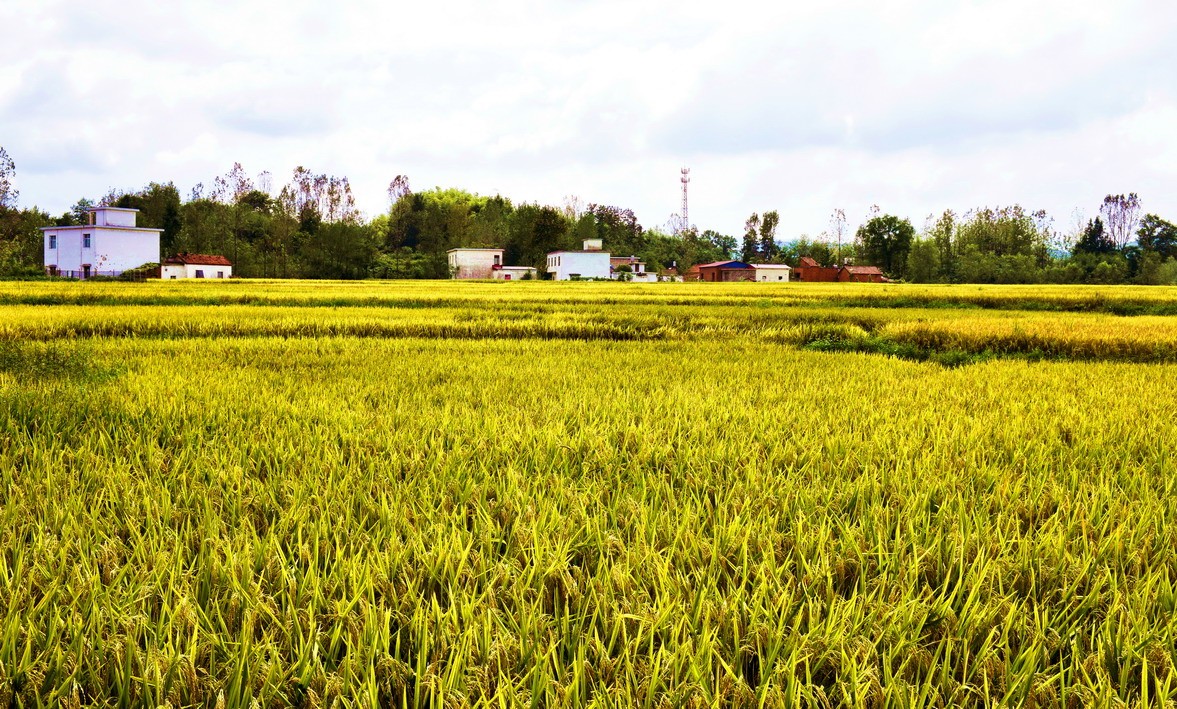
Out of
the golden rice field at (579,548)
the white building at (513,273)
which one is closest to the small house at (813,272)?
the white building at (513,273)

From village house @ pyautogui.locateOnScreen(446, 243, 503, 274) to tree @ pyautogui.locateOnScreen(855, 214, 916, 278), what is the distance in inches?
1550

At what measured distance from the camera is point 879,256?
75.3 m

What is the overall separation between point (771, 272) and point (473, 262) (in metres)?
34.2

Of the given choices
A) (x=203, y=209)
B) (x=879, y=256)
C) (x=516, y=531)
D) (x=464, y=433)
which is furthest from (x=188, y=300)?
(x=879, y=256)

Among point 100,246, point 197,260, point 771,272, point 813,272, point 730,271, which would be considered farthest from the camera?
point 730,271

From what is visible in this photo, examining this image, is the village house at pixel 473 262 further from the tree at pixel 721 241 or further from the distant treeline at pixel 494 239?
the tree at pixel 721 241

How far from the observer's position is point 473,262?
6538cm

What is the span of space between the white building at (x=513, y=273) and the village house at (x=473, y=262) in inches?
35.2

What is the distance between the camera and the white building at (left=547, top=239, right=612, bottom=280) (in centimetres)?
6594

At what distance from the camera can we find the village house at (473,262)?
64312 millimetres

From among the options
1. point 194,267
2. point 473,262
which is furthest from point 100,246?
point 473,262

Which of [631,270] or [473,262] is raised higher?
[473,262]

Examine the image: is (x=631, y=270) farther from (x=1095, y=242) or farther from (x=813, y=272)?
(x=1095, y=242)

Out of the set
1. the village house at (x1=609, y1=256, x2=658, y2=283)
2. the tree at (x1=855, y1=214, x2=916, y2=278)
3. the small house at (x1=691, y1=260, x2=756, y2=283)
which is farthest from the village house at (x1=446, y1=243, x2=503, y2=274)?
the tree at (x1=855, y1=214, x2=916, y2=278)
